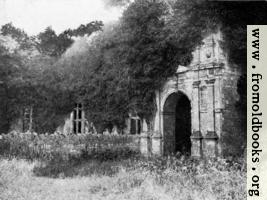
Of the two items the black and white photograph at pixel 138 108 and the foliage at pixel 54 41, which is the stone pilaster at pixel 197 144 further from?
the foliage at pixel 54 41

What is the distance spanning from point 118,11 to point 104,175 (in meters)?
11.8

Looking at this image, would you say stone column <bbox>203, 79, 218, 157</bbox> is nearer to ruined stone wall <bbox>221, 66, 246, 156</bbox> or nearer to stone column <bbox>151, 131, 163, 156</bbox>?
ruined stone wall <bbox>221, 66, 246, 156</bbox>

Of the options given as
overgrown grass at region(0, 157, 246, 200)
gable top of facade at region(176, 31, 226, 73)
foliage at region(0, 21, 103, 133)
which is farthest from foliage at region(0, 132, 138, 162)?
gable top of facade at region(176, 31, 226, 73)

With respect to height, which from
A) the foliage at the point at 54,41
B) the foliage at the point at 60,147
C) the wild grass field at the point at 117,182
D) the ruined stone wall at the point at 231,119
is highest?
the foliage at the point at 54,41

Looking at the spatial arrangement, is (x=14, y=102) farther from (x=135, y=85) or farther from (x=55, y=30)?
(x=135, y=85)

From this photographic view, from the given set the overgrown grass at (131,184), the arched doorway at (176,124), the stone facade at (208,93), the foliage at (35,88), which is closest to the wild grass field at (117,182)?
the overgrown grass at (131,184)

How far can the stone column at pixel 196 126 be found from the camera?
1395 centimetres

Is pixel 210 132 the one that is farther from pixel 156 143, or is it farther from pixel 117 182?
pixel 117 182

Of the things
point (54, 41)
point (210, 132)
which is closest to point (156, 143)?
point (210, 132)

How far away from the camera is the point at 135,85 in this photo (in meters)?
16.1

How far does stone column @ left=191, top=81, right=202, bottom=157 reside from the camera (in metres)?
14.0

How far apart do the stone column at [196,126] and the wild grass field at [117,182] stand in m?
1.23

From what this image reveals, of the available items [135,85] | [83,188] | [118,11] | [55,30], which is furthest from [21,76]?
[83,188]

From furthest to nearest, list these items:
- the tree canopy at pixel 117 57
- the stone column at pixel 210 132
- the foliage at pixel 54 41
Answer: the foliage at pixel 54 41, the tree canopy at pixel 117 57, the stone column at pixel 210 132
